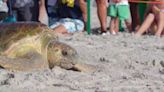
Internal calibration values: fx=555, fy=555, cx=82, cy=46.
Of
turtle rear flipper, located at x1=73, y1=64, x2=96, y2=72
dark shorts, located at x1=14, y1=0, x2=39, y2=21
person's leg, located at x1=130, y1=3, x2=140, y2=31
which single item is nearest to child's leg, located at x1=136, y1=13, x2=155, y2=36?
person's leg, located at x1=130, y1=3, x2=140, y2=31

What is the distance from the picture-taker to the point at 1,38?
18.3ft

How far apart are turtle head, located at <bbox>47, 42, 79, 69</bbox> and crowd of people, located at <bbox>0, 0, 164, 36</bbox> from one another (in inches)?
113

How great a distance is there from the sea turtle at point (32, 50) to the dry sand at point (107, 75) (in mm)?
123

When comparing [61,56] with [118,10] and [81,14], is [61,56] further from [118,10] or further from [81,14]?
[81,14]

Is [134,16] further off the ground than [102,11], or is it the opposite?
[102,11]

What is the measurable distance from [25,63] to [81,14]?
12.7ft

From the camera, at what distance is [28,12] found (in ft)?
28.6

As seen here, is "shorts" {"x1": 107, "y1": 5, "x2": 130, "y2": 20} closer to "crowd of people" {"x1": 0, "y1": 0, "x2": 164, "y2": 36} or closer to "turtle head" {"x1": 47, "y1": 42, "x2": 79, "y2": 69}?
"crowd of people" {"x1": 0, "y1": 0, "x2": 164, "y2": 36}

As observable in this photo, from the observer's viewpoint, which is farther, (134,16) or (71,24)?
(134,16)

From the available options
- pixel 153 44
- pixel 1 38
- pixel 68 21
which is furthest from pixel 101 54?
pixel 68 21

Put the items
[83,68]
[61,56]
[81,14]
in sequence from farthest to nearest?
[81,14]
[61,56]
[83,68]

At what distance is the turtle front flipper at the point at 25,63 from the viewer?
538cm

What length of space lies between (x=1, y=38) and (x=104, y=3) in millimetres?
3371

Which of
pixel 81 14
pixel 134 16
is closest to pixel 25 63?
pixel 81 14
